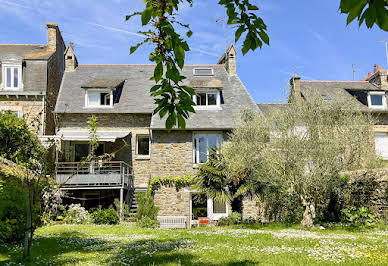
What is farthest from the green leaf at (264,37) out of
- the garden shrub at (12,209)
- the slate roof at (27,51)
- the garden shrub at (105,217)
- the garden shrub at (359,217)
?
the slate roof at (27,51)

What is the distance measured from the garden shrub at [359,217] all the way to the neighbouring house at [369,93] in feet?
35.9

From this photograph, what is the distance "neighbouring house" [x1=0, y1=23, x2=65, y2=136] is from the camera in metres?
23.5

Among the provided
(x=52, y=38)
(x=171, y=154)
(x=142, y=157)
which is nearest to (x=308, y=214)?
(x=171, y=154)

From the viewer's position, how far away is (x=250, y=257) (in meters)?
7.61

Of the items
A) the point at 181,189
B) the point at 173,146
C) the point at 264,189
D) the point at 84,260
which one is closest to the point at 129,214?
the point at 181,189

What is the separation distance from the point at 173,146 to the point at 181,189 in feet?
9.20

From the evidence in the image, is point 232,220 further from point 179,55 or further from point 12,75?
point 12,75

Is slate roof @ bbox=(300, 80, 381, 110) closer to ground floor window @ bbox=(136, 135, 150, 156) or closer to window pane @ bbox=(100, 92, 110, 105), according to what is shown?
ground floor window @ bbox=(136, 135, 150, 156)

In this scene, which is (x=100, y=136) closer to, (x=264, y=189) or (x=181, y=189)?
(x=181, y=189)

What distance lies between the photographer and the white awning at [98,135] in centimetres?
2172

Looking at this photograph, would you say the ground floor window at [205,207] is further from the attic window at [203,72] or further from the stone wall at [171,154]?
the attic window at [203,72]

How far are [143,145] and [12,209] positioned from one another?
1558 centimetres

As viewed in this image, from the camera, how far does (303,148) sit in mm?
15180

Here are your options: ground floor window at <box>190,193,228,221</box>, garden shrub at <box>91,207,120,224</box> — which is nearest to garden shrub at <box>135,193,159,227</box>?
garden shrub at <box>91,207,120,224</box>
